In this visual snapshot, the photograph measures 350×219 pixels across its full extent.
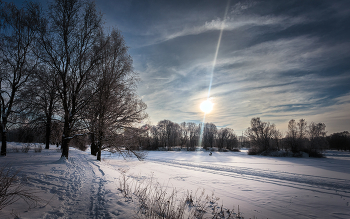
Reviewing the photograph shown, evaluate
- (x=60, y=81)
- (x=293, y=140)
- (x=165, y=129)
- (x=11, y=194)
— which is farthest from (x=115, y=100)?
(x=165, y=129)

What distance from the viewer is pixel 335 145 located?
220 feet

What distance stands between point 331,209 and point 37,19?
63.5 ft

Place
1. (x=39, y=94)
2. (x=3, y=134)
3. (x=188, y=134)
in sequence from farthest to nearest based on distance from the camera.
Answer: (x=188, y=134), (x=3, y=134), (x=39, y=94)

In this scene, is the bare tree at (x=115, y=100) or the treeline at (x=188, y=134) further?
the treeline at (x=188, y=134)

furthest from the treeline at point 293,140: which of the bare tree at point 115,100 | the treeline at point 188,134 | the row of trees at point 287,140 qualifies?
the bare tree at point 115,100

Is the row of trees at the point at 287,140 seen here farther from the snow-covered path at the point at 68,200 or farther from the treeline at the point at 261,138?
the snow-covered path at the point at 68,200

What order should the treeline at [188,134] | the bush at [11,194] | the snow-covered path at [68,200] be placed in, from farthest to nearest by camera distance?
the treeline at [188,134] → the snow-covered path at [68,200] → the bush at [11,194]

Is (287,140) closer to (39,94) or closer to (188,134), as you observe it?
(39,94)

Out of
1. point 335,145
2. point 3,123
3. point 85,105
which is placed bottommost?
point 335,145

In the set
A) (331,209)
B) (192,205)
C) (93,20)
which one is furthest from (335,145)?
(93,20)

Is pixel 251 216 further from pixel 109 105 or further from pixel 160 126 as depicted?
pixel 160 126

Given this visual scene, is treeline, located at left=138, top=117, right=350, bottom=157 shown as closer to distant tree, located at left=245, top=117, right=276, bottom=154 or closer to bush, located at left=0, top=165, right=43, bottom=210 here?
distant tree, located at left=245, top=117, right=276, bottom=154

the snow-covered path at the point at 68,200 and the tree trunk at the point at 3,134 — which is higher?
the tree trunk at the point at 3,134

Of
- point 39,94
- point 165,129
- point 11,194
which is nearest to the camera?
point 11,194
